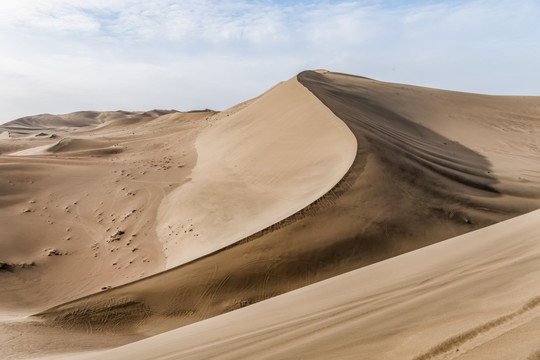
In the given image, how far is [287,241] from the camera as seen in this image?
768 cm

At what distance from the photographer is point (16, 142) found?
3362cm

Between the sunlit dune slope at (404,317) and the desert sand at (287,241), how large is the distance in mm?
19

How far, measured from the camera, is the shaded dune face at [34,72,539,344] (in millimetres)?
7066

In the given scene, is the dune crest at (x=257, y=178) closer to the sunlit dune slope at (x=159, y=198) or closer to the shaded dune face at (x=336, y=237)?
the sunlit dune slope at (x=159, y=198)

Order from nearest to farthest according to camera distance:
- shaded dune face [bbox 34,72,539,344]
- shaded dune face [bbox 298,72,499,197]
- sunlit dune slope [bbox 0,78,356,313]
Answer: shaded dune face [bbox 34,72,539,344] → sunlit dune slope [bbox 0,78,356,313] → shaded dune face [bbox 298,72,499,197]

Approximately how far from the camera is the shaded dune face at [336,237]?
23.2 ft

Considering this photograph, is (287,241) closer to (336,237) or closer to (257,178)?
(336,237)

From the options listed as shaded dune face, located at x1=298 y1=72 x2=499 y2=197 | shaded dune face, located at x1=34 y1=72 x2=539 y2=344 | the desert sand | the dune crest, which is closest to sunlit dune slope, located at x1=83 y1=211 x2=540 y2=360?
the desert sand

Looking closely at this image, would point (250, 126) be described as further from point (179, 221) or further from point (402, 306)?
point (402, 306)

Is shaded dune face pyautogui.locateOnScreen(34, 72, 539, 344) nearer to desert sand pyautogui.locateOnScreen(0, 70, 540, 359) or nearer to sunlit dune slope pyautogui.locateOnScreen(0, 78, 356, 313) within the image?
desert sand pyautogui.locateOnScreen(0, 70, 540, 359)

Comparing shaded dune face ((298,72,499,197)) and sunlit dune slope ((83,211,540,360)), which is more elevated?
shaded dune face ((298,72,499,197))

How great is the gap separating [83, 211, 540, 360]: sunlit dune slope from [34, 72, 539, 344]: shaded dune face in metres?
2.31

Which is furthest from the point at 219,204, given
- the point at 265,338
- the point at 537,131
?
the point at 537,131

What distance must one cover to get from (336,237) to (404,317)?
14.4ft
